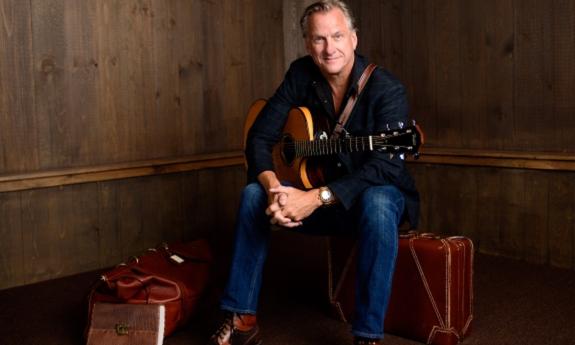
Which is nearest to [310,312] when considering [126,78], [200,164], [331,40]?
[331,40]

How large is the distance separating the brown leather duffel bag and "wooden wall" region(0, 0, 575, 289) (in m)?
0.98

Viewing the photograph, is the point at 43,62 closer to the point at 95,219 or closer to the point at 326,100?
the point at 95,219

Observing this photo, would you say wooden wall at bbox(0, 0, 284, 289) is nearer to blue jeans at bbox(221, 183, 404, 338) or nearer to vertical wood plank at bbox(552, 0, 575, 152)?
blue jeans at bbox(221, 183, 404, 338)

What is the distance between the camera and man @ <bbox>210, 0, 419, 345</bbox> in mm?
2178

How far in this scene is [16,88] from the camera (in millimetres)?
3234

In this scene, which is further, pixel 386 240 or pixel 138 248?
pixel 138 248

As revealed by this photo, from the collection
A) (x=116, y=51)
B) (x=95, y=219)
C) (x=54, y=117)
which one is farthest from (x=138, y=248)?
(x=116, y=51)

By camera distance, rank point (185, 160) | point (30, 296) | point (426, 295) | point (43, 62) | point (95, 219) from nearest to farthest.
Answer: point (426, 295), point (30, 296), point (43, 62), point (95, 219), point (185, 160)

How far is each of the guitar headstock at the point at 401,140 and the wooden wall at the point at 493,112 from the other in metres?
1.39

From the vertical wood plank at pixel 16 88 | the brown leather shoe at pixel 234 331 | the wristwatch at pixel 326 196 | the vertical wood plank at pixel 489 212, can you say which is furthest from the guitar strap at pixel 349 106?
the vertical wood plank at pixel 16 88

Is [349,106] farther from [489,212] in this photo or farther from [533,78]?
[489,212]

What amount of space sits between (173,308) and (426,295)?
0.90 m

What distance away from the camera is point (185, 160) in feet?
12.6

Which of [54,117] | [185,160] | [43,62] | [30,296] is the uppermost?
[43,62]
